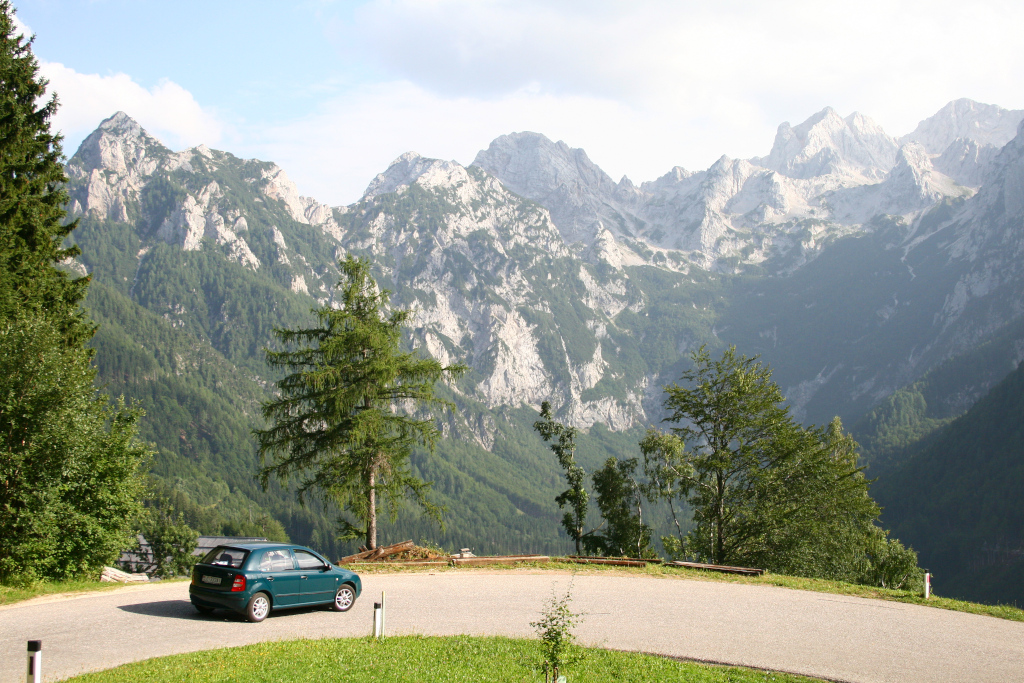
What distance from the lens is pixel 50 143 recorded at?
2667 centimetres

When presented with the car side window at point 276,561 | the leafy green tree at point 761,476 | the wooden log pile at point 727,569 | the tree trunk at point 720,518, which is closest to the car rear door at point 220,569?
the car side window at point 276,561

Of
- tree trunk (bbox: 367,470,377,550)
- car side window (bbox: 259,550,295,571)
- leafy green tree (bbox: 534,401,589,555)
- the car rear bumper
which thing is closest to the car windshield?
car side window (bbox: 259,550,295,571)

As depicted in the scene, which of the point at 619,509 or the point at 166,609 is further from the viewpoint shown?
the point at 619,509

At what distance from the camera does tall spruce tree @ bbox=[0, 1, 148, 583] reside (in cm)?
2042

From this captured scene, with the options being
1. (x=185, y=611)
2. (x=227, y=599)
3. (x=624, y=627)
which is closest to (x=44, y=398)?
(x=185, y=611)

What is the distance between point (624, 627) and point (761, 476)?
21.4m

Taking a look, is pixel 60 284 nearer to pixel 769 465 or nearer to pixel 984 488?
pixel 769 465

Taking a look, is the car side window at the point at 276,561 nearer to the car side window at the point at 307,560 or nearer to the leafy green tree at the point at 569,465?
the car side window at the point at 307,560

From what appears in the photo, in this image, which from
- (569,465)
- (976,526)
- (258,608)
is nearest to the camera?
(258,608)

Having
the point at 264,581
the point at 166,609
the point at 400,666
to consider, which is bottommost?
the point at 166,609

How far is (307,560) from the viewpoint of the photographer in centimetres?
1803

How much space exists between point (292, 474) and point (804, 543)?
2731 centimetres

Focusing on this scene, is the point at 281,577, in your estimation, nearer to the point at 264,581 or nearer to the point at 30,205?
the point at 264,581

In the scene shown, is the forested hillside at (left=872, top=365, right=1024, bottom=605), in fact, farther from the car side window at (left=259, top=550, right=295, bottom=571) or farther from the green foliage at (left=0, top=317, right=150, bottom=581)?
the green foliage at (left=0, top=317, right=150, bottom=581)
